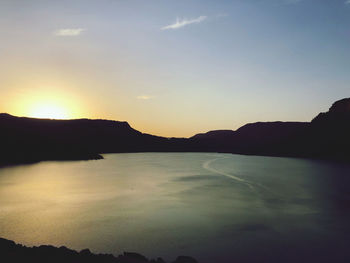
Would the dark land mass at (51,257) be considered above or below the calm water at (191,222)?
above

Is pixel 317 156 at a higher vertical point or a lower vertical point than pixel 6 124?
lower

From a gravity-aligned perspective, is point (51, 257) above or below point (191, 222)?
above

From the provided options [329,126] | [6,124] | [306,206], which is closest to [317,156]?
[329,126]

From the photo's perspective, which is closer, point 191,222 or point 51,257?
point 51,257

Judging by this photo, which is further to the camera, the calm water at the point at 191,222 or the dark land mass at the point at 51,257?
the calm water at the point at 191,222

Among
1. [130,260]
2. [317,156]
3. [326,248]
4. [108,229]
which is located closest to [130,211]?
[108,229]

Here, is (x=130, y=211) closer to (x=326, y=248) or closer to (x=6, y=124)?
(x=326, y=248)

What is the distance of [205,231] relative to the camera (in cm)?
2280

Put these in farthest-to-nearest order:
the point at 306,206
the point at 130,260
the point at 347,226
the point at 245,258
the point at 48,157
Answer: the point at 48,157 < the point at 306,206 < the point at 347,226 < the point at 245,258 < the point at 130,260

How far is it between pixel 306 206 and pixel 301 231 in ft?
37.3

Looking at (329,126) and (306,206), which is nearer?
(306,206)

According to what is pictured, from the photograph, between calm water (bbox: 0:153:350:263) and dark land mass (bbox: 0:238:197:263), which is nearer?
dark land mass (bbox: 0:238:197:263)

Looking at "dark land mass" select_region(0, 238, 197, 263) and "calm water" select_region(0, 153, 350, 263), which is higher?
"dark land mass" select_region(0, 238, 197, 263)

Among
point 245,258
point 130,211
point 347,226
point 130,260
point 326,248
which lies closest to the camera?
point 130,260
